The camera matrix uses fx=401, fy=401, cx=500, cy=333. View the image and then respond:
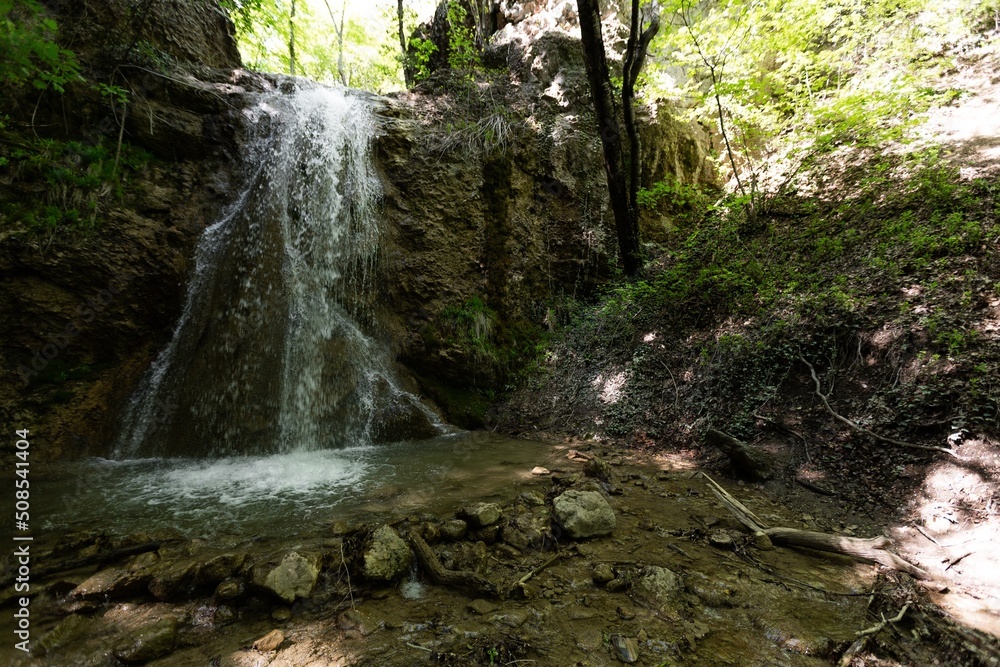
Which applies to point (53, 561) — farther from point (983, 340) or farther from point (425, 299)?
point (983, 340)

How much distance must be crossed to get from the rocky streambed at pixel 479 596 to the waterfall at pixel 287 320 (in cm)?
263

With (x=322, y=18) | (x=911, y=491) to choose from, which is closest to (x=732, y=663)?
(x=911, y=491)

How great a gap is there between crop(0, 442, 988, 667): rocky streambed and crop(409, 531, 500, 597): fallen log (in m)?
0.01

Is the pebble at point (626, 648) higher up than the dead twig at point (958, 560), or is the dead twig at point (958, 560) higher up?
the pebble at point (626, 648)

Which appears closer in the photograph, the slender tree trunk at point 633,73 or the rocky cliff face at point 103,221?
the rocky cliff face at point 103,221

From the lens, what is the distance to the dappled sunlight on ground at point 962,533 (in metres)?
2.14

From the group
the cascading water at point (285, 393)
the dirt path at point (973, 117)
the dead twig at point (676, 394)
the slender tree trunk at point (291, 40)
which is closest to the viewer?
the cascading water at point (285, 393)

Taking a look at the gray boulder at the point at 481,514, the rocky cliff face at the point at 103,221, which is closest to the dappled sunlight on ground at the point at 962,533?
the gray boulder at the point at 481,514

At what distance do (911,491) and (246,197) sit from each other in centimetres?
870

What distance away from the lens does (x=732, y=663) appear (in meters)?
1.82

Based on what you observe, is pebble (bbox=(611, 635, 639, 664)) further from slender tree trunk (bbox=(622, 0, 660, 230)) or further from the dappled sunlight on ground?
slender tree trunk (bbox=(622, 0, 660, 230))

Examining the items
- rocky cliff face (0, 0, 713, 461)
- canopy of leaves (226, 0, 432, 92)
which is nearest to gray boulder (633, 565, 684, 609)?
rocky cliff face (0, 0, 713, 461)

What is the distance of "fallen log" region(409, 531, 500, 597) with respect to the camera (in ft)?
7.58

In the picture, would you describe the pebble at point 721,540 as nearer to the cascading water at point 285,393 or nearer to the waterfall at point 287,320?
the cascading water at point 285,393
